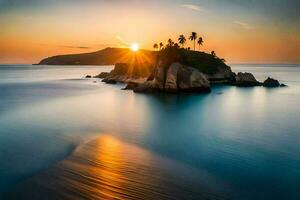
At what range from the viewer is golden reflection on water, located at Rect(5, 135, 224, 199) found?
14.0 metres

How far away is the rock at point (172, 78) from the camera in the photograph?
69625 mm

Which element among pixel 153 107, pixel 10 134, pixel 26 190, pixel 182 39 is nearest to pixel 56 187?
pixel 26 190

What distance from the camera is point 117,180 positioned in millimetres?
15516

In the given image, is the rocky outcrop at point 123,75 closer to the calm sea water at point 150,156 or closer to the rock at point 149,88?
the rock at point 149,88

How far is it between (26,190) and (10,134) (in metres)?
14.1

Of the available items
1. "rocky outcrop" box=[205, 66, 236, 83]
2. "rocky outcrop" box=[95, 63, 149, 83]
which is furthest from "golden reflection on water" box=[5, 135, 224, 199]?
"rocky outcrop" box=[205, 66, 236, 83]

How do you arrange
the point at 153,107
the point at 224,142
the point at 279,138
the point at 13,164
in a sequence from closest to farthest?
the point at 13,164 < the point at 224,142 < the point at 279,138 < the point at 153,107

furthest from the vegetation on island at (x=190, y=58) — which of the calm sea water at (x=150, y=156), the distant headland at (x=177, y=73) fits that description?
the calm sea water at (x=150, y=156)

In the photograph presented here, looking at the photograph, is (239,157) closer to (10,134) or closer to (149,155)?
(149,155)

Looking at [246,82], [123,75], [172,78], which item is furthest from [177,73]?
[123,75]

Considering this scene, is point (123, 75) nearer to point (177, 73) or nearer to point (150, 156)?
point (177, 73)

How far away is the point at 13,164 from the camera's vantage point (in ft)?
60.2

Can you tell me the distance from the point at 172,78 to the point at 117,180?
56.1 metres

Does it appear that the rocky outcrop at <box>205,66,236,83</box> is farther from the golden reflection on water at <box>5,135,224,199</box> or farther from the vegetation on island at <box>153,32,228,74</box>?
the golden reflection on water at <box>5,135,224,199</box>
